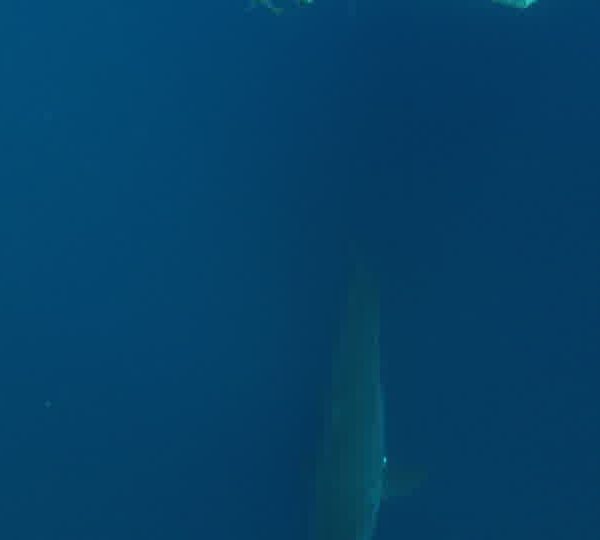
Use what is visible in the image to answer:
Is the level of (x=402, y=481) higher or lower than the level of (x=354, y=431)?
lower

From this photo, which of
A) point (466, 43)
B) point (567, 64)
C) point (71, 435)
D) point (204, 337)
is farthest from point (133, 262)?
point (567, 64)

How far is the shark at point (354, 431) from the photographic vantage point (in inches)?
112

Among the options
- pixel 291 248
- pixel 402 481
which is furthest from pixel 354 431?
pixel 291 248

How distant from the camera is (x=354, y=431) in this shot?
116 inches

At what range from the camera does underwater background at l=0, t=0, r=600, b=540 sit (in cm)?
304

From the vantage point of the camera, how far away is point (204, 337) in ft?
10.7

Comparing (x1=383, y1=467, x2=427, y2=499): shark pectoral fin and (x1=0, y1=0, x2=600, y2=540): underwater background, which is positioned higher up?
(x1=0, y1=0, x2=600, y2=540): underwater background

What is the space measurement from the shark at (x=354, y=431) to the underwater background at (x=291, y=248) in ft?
0.19

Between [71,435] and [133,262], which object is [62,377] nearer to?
[71,435]

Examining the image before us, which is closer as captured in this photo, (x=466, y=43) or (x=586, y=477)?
(x=466, y=43)

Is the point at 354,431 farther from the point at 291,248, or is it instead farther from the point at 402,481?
the point at 291,248

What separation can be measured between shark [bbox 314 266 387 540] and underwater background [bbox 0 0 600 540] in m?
0.06

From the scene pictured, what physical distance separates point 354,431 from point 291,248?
64cm

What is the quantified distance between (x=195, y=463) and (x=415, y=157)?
51.6 inches
